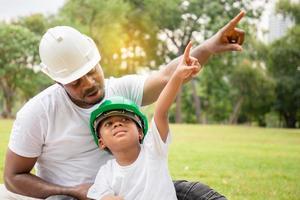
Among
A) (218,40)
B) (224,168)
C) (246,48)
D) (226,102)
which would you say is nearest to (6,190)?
(218,40)

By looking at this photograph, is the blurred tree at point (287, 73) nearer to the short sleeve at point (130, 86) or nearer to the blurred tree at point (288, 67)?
the blurred tree at point (288, 67)

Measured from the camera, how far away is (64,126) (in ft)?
9.11

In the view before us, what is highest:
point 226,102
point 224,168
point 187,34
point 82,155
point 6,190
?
point 82,155

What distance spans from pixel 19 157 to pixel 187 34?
26929mm

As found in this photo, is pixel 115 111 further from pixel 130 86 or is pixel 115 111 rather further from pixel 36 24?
pixel 36 24

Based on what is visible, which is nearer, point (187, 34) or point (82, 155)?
point (82, 155)

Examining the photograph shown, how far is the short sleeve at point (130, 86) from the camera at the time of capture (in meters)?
2.98

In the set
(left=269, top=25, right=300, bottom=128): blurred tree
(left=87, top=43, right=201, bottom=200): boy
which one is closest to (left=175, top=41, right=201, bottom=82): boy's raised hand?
(left=87, top=43, right=201, bottom=200): boy

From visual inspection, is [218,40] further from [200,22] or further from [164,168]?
[200,22]

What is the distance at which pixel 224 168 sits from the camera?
750 centimetres

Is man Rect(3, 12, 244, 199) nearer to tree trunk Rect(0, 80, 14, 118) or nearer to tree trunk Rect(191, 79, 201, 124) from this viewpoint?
tree trunk Rect(0, 80, 14, 118)

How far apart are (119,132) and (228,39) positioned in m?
0.82

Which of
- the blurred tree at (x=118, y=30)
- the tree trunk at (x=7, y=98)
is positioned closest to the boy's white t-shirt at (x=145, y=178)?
the blurred tree at (x=118, y=30)

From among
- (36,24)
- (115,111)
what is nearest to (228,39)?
(115,111)
